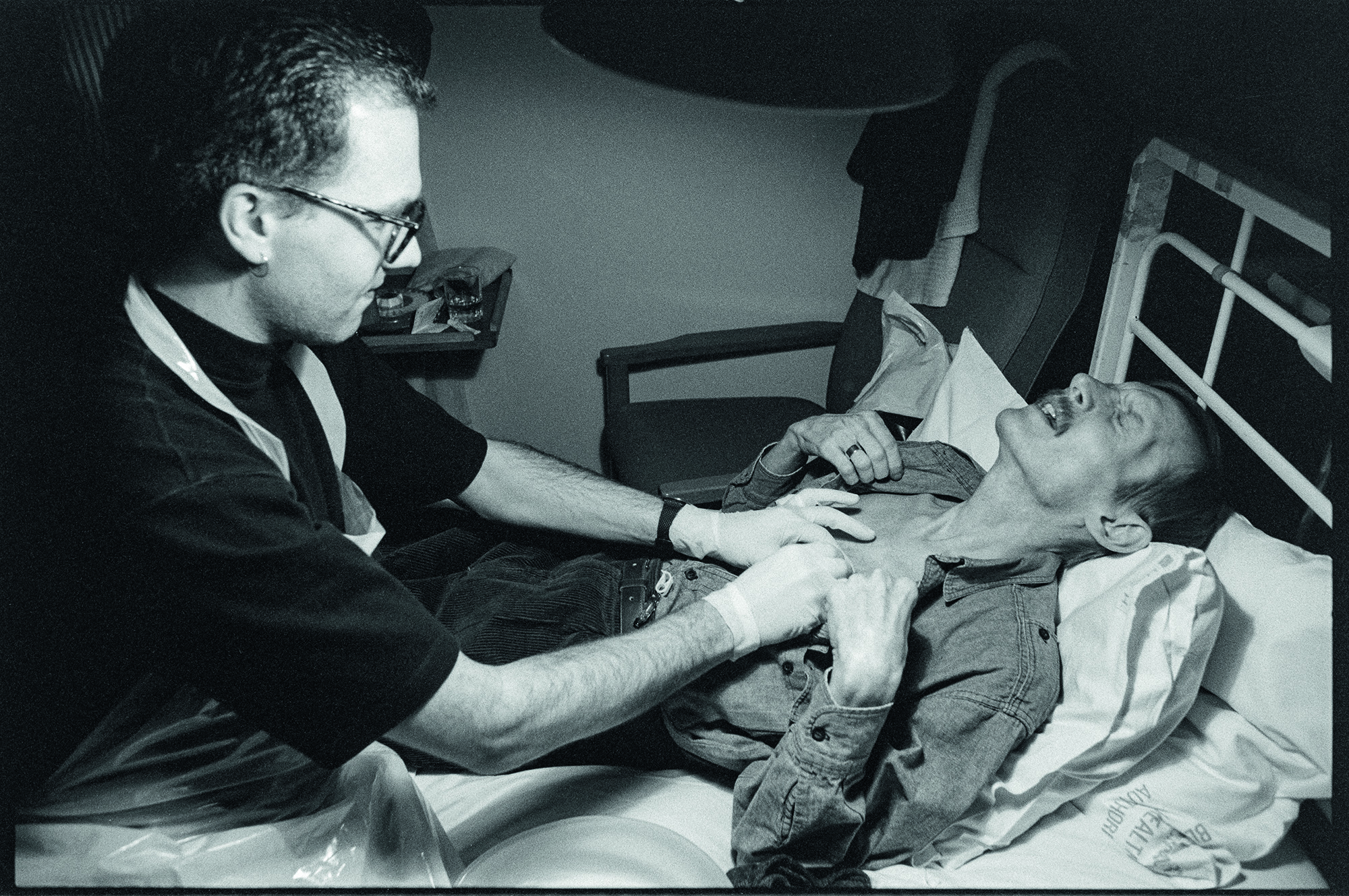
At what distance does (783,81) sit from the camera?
0.64 meters

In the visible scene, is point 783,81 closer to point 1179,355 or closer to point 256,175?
point 256,175

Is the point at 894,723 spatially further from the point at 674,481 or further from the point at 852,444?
the point at 674,481

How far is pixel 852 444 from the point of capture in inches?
55.0

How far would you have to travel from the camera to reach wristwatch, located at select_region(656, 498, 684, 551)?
1.40 m

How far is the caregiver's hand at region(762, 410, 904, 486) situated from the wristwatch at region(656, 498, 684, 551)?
0.75 feet

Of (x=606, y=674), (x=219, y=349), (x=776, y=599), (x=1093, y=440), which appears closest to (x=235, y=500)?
(x=219, y=349)

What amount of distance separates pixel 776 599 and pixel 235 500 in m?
0.61

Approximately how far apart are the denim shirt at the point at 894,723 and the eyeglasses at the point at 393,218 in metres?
0.68

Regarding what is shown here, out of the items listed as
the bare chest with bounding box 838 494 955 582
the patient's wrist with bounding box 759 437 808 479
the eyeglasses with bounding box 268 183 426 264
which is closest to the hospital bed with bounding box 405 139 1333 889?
the bare chest with bounding box 838 494 955 582

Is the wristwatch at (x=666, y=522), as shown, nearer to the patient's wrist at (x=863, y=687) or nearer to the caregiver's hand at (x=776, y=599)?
the caregiver's hand at (x=776, y=599)

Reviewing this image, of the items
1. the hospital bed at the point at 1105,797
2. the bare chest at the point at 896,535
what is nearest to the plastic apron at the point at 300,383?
the hospital bed at the point at 1105,797

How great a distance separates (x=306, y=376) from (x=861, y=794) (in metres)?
0.89

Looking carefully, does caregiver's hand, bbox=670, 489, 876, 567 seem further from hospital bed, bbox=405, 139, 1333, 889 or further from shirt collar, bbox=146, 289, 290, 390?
shirt collar, bbox=146, 289, 290, 390

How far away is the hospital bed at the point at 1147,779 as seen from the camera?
0.96 metres
